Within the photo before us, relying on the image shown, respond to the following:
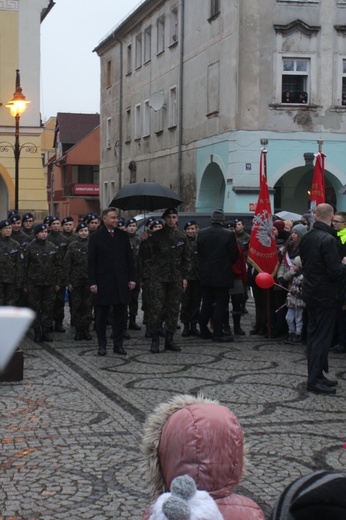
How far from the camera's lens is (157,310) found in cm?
1283

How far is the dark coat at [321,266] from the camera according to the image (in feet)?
31.9

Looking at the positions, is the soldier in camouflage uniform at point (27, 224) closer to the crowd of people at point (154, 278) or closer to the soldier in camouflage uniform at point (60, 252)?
the crowd of people at point (154, 278)

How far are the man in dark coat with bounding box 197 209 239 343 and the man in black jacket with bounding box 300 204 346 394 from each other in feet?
13.8

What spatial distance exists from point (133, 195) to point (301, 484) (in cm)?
1286

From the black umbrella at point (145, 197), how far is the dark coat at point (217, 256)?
923mm

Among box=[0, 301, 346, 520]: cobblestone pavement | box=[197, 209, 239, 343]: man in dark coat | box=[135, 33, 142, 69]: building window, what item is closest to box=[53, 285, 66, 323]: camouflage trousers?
box=[0, 301, 346, 520]: cobblestone pavement

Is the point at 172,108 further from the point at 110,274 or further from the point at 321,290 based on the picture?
the point at 321,290

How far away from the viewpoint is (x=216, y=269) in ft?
46.4

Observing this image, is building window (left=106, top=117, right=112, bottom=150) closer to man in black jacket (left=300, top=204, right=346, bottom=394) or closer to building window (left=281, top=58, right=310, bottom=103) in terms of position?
building window (left=281, top=58, right=310, bottom=103)

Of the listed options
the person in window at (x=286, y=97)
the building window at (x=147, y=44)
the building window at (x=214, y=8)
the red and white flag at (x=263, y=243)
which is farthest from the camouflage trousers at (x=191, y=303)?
the building window at (x=147, y=44)

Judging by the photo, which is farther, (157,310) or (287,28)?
(287,28)

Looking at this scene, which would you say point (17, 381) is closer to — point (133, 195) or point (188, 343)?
point (188, 343)

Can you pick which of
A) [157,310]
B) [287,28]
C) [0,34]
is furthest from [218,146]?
[157,310]

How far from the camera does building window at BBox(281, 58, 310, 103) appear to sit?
99.2 ft
